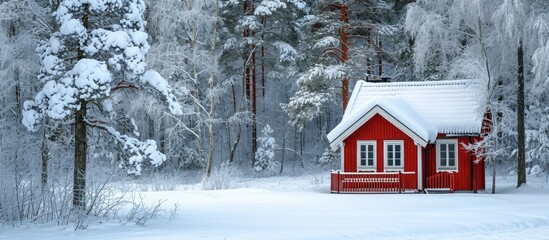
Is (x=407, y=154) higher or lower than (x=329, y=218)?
higher

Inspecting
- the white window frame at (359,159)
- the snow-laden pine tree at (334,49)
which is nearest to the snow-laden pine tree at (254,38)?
the snow-laden pine tree at (334,49)

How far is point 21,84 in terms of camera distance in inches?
1097

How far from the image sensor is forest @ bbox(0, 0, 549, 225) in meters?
17.7

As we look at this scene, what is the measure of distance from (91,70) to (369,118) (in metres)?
14.1

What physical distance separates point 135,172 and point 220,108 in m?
35.9

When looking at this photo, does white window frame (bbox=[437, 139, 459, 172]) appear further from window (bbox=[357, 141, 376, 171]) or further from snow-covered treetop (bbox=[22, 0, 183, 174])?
snow-covered treetop (bbox=[22, 0, 183, 174])

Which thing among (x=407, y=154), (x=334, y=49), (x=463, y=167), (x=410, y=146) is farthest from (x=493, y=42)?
(x=334, y=49)

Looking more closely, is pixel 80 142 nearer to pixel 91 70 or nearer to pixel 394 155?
pixel 91 70

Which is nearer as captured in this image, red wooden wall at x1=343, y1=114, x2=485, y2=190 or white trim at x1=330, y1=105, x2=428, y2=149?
white trim at x1=330, y1=105, x2=428, y2=149

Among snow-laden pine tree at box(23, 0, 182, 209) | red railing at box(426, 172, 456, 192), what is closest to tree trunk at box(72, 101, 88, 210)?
snow-laden pine tree at box(23, 0, 182, 209)

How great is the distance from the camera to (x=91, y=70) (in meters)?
17.6

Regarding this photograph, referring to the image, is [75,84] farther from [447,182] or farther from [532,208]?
[447,182]

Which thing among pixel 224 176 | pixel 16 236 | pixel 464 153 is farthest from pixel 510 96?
pixel 16 236

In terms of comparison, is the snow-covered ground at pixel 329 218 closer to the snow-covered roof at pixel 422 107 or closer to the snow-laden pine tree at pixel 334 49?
the snow-covered roof at pixel 422 107
